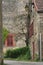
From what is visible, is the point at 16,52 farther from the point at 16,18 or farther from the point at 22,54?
the point at 16,18

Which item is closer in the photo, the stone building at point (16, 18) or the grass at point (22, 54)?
the grass at point (22, 54)

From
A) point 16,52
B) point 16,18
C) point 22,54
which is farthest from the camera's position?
point 16,18

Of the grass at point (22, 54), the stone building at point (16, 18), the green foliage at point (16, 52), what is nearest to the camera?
the grass at point (22, 54)

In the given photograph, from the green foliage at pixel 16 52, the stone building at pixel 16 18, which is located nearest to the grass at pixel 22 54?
the green foliage at pixel 16 52

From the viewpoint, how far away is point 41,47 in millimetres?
31391

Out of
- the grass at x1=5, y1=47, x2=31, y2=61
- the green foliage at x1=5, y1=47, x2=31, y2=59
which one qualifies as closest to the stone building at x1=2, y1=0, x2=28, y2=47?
the green foliage at x1=5, y1=47, x2=31, y2=59

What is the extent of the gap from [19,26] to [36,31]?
8626 mm

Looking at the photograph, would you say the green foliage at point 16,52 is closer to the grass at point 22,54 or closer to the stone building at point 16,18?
the grass at point 22,54

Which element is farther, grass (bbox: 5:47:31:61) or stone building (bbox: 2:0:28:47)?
stone building (bbox: 2:0:28:47)

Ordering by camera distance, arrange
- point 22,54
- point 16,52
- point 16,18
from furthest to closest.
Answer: point 16,18 < point 16,52 < point 22,54

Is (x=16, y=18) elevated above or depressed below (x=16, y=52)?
above

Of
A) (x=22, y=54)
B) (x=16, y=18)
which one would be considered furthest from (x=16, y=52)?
(x=16, y=18)

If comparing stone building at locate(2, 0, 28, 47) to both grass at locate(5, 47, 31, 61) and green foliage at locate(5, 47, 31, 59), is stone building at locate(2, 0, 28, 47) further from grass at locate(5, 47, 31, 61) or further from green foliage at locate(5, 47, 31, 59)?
grass at locate(5, 47, 31, 61)

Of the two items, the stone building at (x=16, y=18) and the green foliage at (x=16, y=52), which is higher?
the stone building at (x=16, y=18)
